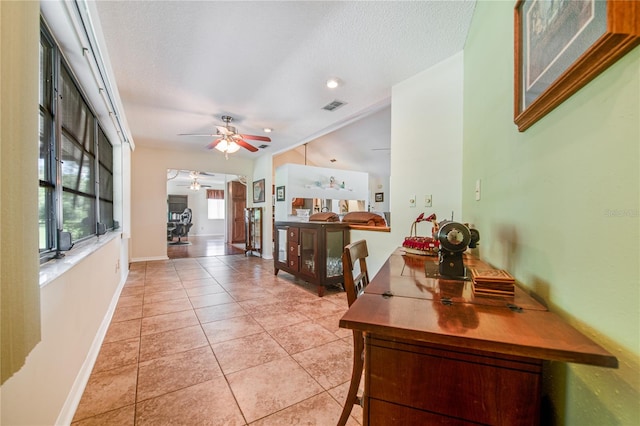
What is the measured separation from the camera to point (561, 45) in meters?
0.77

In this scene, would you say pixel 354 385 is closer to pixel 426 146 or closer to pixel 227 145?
pixel 426 146

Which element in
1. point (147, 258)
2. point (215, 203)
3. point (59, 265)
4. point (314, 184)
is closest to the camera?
point (59, 265)

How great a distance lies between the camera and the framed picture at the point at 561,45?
0.52 m

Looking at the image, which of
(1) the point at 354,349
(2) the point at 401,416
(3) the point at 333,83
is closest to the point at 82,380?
(1) the point at 354,349

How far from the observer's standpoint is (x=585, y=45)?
642 millimetres

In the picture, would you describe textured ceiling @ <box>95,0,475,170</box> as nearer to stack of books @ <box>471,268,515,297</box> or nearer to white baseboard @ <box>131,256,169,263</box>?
stack of books @ <box>471,268,515,297</box>

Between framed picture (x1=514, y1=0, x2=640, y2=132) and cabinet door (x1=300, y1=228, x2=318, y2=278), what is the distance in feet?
8.32

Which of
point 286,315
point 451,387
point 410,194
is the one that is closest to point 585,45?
point 451,387

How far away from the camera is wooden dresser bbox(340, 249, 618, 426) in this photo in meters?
0.59

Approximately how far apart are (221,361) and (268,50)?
98.4 inches

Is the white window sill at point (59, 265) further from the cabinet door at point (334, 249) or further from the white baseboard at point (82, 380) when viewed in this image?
the cabinet door at point (334, 249)

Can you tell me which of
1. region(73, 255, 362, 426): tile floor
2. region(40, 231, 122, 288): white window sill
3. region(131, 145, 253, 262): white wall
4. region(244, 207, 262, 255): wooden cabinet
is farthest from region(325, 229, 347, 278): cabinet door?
region(131, 145, 253, 262): white wall

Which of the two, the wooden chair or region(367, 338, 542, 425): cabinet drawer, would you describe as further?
the wooden chair

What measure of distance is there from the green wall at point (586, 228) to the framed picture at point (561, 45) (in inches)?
1.2
